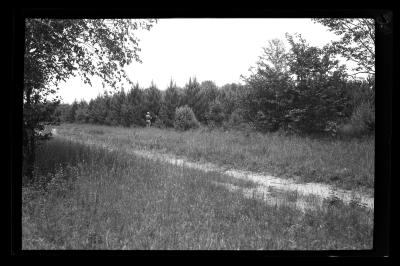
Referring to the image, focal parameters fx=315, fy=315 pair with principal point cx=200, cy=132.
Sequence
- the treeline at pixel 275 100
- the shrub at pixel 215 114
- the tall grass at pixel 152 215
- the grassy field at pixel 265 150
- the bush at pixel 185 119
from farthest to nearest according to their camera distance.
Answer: the shrub at pixel 215 114
the bush at pixel 185 119
the treeline at pixel 275 100
the grassy field at pixel 265 150
the tall grass at pixel 152 215

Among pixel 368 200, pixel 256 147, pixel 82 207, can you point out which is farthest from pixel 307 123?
pixel 82 207

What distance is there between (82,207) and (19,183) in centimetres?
276

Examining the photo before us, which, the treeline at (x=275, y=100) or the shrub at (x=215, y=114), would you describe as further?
the shrub at (x=215, y=114)

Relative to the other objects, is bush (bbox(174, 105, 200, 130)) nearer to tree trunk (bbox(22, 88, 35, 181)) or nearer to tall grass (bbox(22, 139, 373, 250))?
tall grass (bbox(22, 139, 373, 250))

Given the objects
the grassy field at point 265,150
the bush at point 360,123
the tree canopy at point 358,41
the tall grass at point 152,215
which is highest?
the tree canopy at point 358,41

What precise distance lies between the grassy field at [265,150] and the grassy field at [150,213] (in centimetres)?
161

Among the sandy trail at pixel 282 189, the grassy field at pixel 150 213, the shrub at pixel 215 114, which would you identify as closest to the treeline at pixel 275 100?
the shrub at pixel 215 114

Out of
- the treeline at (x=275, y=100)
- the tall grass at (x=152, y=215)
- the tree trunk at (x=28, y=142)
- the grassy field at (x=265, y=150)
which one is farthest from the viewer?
the treeline at (x=275, y=100)

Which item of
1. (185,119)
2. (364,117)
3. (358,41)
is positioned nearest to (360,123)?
(364,117)

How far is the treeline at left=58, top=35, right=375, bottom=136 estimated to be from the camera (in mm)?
8984

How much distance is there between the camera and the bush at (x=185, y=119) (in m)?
9.55

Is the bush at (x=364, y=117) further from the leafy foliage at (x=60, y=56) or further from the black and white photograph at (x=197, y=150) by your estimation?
the leafy foliage at (x=60, y=56)
